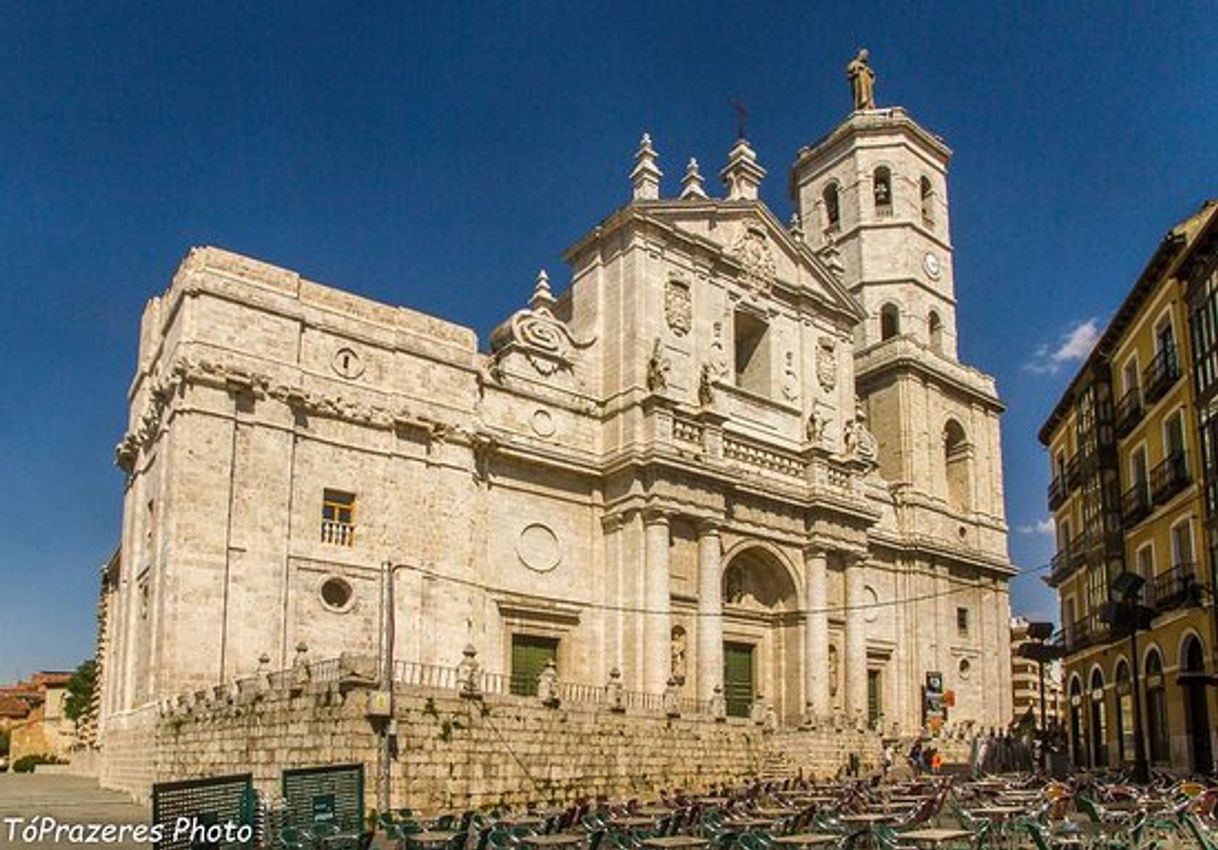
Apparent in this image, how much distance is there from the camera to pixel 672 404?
1132 inches

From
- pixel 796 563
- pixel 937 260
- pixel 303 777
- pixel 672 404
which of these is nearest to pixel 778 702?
pixel 796 563

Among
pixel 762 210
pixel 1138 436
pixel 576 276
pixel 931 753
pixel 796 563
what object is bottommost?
pixel 931 753

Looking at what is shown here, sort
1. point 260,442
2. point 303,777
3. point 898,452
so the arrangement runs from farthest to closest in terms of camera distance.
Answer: point 898,452 → point 260,442 → point 303,777

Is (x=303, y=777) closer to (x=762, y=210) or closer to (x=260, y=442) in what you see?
(x=260, y=442)

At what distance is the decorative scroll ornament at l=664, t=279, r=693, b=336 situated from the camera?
30.4 m

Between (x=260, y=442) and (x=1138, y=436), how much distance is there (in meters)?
19.7

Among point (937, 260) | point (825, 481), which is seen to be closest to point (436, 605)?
point (825, 481)

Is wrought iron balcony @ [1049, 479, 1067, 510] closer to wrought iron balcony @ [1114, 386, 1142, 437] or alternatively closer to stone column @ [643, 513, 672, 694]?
wrought iron balcony @ [1114, 386, 1142, 437]

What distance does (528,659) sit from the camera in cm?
2673

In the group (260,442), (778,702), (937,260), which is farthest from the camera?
(937,260)

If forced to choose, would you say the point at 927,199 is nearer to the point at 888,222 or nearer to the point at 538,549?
the point at 888,222

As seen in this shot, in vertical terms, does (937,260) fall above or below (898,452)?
above

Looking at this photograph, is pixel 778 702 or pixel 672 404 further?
pixel 778 702

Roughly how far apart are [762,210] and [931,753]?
15933mm
